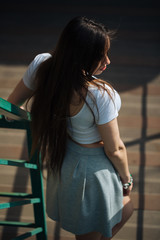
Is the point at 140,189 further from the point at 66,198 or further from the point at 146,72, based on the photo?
the point at 146,72

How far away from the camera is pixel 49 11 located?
176 inches

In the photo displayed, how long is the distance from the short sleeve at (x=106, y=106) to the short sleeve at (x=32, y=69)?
320mm

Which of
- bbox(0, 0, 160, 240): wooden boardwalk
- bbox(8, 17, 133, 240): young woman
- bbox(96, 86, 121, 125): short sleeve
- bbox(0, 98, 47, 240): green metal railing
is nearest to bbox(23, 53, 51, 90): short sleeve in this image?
bbox(8, 17, 133, 240): young woman

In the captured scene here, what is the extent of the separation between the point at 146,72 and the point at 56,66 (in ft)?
8.53

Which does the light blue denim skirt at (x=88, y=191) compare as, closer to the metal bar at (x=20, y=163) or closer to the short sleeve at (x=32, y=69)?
the metal bar at (x=20, y=163)

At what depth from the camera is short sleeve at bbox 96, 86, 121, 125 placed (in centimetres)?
101

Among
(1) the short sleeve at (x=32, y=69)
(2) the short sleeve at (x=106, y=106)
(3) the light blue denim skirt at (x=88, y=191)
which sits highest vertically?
(1) the short sleeve at (x=32, y=69)

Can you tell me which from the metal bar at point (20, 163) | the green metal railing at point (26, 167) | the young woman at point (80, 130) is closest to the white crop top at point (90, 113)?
the young woman at point (80, 130)

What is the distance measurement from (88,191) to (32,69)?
592 mm

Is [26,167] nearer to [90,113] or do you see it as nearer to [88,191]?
[88,191]

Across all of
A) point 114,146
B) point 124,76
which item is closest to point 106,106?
point 114,146

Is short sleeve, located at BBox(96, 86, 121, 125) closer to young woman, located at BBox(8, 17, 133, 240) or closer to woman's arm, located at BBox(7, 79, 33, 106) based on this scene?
young woman, located at BBox(8, 17, 133, 240)

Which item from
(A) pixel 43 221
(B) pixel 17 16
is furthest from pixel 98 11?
(A) pixel 43 221

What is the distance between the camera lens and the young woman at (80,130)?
98 cm
